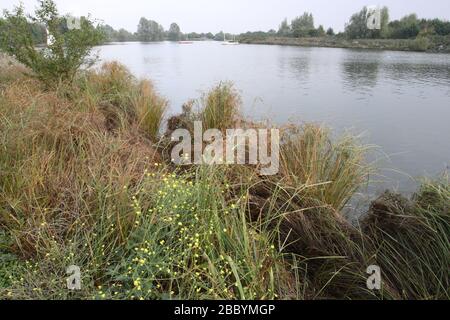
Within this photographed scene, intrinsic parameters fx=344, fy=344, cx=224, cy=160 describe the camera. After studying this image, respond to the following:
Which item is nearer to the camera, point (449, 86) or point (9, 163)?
point (9, 163)

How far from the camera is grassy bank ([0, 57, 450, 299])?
93.8 inches

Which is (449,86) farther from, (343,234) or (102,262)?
(102,262)

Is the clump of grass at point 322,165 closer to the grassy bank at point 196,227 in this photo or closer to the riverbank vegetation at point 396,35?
the grassy bank at point 196,227

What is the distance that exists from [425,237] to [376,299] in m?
0.78

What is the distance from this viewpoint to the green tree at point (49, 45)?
7.10 m

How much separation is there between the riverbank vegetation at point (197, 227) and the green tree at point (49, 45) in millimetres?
3468

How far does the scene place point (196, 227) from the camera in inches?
106

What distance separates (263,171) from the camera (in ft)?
12.3

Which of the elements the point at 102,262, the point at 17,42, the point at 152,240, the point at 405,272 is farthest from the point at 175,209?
the point at 17,42

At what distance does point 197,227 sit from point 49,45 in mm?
6517
